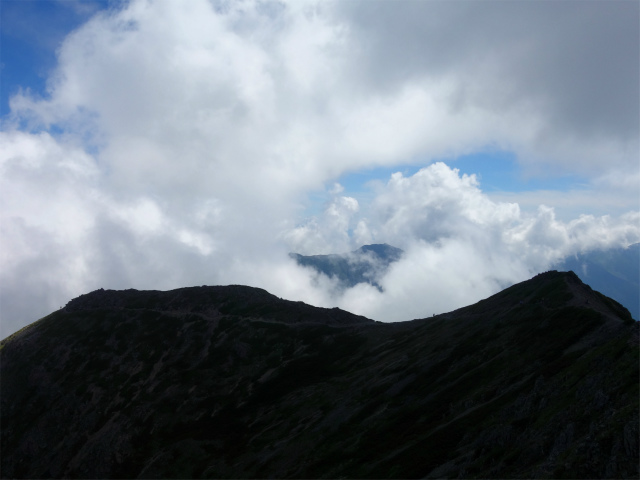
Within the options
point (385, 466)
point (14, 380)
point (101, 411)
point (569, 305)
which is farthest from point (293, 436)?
point (14, 380)

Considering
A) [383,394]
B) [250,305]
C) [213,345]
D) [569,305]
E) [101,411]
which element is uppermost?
[250,305]

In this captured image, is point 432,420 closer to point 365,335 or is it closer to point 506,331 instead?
point 506,331

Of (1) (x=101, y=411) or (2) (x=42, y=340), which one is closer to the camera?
(1) (x=101, y=411)

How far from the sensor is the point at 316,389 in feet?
344

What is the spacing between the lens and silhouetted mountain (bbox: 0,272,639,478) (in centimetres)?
4747

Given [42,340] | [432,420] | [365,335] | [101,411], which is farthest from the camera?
[42,340]

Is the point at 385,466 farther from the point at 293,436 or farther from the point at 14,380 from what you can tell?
the point at 14,380

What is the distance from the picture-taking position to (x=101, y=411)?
401ft

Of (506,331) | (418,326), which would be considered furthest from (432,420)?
(418,326)

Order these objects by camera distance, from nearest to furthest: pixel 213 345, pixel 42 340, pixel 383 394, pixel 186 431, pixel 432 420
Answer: pixel 432 420 → pixel 383 394 → pixel 186 431 → pixel 213 345 → pixel 42 340

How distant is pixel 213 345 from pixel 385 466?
9667cm

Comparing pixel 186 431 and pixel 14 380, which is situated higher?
pixel 14 380

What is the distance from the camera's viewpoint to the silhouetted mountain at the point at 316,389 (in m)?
47.5

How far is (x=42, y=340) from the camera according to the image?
155125 mm
